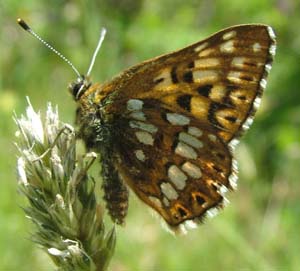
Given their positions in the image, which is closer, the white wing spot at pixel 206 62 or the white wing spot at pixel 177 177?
the white wing spot at pixel 206 62

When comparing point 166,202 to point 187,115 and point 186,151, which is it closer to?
point 186,151

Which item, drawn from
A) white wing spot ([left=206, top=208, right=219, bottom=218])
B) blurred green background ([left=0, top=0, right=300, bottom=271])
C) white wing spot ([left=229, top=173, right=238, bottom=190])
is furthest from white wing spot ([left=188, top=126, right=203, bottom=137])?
blurred green background ([left=0, top=0, right=300, bottom=271])

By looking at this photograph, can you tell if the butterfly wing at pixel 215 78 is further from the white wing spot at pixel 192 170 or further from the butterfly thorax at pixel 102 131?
the white wing spot at pixel 192 170

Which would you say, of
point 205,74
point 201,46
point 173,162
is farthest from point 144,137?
point 201,46

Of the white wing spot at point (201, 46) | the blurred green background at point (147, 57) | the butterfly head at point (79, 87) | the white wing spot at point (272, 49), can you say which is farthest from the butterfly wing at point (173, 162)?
the blurred green background at point (147, 57)

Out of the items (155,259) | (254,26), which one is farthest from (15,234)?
(254,26)

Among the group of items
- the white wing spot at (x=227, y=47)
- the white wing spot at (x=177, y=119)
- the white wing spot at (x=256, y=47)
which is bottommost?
the white wing spot at (x=177, y=119)

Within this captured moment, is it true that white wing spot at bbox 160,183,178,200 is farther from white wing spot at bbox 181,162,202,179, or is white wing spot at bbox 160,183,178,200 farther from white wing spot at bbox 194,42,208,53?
white wing spot at bbox 194,42,208,53
